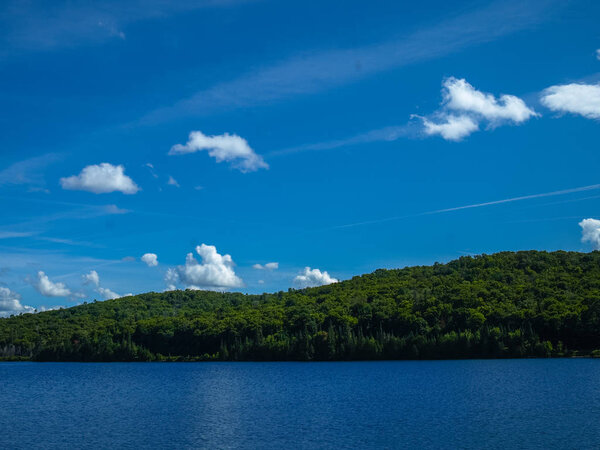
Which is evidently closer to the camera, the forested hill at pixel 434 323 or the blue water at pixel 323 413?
the blue water at pixel 323 413

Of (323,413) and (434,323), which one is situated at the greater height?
(434,323)

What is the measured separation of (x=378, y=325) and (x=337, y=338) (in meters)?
13.7

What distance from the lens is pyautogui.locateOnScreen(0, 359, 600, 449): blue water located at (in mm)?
44438

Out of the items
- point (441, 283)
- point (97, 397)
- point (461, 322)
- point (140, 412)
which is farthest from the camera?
point (441, 283)

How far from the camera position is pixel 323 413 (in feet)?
190

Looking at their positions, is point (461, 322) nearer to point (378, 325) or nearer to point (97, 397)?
point (378, 325)

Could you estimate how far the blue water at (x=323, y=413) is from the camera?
44.4 m

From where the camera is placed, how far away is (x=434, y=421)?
168 ft

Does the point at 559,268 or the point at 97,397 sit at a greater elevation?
the point at 559,268

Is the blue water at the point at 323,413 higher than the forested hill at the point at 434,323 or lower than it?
lower

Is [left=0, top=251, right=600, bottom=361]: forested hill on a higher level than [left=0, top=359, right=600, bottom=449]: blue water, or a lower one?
higher

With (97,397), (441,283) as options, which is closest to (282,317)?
(441,283)

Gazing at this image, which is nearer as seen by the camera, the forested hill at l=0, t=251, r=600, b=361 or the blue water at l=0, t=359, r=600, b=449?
the blue water at l=0, t=359, r=600, b=449

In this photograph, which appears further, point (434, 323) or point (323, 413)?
point (434, 323)
